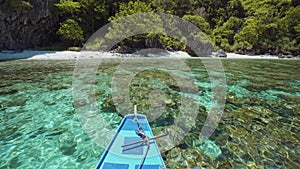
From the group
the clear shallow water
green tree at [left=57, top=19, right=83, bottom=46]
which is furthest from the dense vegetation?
the clear shallow water

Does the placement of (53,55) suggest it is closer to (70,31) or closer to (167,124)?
(70,31)

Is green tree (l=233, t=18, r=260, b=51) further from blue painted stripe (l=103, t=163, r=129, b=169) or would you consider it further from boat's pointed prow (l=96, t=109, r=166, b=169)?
blue painted stripe (l=103, t=163, r=129, b=169)

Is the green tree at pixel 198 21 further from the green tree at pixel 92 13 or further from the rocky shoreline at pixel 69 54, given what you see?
the green tree at pixel 92 13

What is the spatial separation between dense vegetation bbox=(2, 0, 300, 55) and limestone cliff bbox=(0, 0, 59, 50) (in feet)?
9.09

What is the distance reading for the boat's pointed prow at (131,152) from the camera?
3293mm

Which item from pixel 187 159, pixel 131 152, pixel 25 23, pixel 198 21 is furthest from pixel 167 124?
pixel 198 21

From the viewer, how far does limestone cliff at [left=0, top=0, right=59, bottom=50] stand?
26.0 meters

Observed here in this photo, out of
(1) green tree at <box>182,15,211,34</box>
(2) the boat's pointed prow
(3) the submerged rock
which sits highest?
(1) green tree at <box>182,15,211,34</box>

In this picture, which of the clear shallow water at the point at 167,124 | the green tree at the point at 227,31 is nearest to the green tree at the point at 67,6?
the clear shallow water at the point at 167,124

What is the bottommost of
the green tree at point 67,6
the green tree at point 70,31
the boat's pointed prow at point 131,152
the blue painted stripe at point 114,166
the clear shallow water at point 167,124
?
the clear shallow water at point 167,124

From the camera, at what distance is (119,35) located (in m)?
30.4

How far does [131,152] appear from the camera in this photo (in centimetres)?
373

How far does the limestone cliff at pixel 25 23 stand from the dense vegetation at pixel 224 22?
277 centimetres

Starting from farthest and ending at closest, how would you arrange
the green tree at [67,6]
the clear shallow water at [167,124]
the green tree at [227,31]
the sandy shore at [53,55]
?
1. the green tree at [227,31]
2. the green tree at [67,6]
3. the sandy shore at [53,55]
4. the clear shallow water at [167,124]
